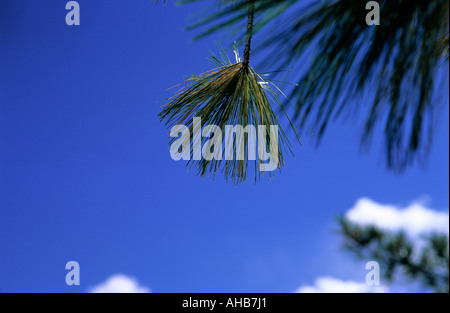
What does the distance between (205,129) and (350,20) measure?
72 cm

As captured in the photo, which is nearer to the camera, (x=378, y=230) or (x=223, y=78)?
(x=378, y=230)

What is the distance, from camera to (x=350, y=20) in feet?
2.13

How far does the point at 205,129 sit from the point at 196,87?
14 centimetres
